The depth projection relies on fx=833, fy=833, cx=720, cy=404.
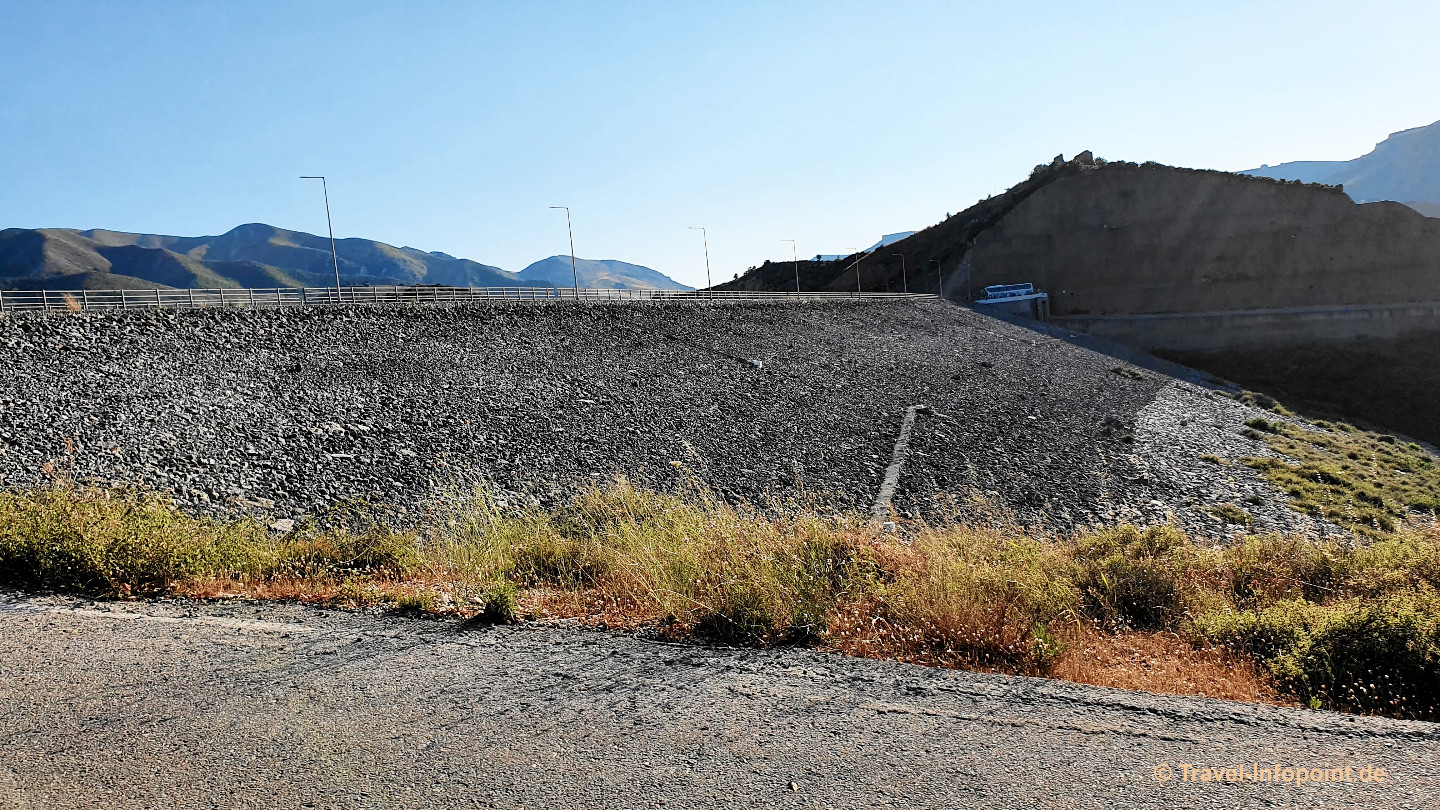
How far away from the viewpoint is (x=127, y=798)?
3260 mm

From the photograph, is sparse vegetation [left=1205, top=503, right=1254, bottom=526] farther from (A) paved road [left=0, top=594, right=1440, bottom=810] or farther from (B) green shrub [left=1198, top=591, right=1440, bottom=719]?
(A) paved road [left=0, top=594, right=1440, bottom=810]

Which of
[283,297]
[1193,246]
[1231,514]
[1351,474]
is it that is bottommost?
[1351,474]

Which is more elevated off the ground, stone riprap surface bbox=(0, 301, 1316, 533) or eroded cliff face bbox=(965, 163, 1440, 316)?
eroded cliff face bbox=(965, 163, 1440, 316)

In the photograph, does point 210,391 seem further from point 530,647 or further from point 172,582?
point 530,647

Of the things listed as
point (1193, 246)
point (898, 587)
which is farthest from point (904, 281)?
point (898, 587)

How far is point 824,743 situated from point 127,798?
2.81m

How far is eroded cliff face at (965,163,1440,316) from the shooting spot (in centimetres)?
5631

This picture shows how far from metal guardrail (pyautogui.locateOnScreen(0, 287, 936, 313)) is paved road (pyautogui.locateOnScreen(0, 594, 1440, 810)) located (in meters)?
19.4

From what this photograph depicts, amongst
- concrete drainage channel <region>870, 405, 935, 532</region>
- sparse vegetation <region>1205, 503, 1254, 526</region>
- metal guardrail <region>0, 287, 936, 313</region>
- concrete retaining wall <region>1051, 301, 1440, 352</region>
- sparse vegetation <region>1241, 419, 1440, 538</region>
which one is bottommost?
sparse vegetation <region>1241, 419, 1440, 538</region>

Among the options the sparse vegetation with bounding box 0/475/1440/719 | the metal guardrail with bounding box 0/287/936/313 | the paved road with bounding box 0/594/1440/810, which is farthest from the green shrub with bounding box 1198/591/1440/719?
the metal guardrail with bounding box 0/287/936/313

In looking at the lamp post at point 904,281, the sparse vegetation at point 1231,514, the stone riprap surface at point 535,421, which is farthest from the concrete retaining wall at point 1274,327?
the sparse vegetation at point 1231,514

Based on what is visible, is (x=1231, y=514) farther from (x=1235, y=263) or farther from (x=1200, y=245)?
(x=1200, y=245)

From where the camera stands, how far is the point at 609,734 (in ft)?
12.5

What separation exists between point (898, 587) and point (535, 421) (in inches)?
606
